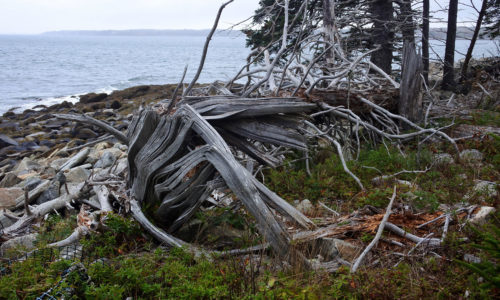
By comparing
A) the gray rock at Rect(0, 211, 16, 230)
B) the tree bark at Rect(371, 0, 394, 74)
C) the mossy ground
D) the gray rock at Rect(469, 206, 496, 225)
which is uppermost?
the tree bark at Rect(371, 0, 394, 74)

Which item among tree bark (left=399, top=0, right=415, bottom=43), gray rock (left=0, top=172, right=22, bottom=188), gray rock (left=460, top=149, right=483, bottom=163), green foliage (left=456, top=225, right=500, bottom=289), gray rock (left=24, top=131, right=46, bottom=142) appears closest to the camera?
green foliage (left=456, top=225, right=500, bottom=289)

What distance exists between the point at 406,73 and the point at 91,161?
7678mm

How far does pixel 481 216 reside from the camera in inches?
153

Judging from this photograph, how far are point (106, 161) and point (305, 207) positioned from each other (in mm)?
6029

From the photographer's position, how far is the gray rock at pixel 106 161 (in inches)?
377

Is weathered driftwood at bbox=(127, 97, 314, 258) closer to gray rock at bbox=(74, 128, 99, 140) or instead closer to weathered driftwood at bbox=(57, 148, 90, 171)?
weathered driftwood at bbox=(57, 148, 90, 171)

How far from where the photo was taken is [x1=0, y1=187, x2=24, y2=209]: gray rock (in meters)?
7.43

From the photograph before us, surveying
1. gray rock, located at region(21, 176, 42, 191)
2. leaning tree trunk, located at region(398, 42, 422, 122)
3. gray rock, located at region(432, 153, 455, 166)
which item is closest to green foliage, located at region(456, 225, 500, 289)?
gray rock, located at region(432, 153, 455, 166)

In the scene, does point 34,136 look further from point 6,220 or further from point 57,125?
point 6,220

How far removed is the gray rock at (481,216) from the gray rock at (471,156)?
9.18ft

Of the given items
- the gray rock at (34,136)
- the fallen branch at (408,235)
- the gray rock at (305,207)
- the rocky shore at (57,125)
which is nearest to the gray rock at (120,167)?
the gray rock at (305,207)

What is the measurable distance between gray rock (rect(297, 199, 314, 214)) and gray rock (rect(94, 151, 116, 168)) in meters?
5.59

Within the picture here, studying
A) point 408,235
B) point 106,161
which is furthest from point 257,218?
point 106,161

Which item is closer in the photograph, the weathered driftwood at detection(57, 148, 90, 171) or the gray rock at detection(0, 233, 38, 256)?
the gray rock at detection(0, 233, 38, 256)
